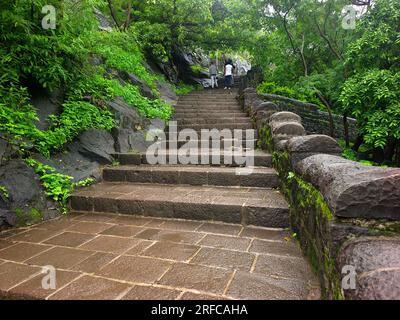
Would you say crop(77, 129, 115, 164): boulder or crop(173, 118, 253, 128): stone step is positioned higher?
crop(173, 118, 253, 128): stone step

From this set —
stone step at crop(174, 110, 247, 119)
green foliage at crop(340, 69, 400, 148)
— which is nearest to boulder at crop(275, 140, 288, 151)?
green foliage at crop(340, 69, 400, 148)

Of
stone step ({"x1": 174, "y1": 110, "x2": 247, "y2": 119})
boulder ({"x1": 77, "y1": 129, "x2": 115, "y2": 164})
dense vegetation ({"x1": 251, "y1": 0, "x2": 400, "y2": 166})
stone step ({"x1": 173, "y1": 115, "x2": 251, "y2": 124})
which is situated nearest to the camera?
boulder ({"x1": 77, "y1": 129, "x2": 115, "y2": 164})

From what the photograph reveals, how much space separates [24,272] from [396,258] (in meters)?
2.58

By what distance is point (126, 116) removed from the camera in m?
5.91

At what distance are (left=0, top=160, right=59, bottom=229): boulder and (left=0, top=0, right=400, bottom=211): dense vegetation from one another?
181mm

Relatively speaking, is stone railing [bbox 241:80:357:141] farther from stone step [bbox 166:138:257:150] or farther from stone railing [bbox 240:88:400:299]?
stone railing [bbox 240:88:400:299]

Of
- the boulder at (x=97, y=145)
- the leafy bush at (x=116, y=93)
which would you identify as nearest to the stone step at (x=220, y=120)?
the leafy bush at (x=116, y=93)

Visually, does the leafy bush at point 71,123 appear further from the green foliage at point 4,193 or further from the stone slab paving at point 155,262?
the stone slab paving at point 155,262

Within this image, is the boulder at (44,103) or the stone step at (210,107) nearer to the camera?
the boulder at (44,103)

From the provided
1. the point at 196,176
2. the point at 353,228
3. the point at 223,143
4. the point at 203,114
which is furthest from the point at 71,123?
the point at 203,114

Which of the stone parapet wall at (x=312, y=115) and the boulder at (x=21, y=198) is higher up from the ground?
the stone parapet wall at (x=312, y=115)

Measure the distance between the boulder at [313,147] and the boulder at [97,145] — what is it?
11.2 feet

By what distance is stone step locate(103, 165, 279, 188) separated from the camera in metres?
3.84

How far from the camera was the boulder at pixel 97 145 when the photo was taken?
4.58 meters
